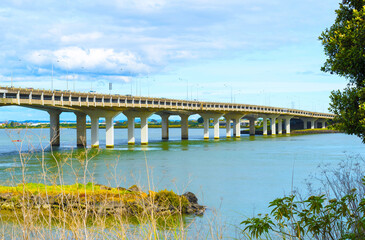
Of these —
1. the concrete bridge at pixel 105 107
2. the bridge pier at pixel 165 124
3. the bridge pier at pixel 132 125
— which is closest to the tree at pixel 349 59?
the concrete bridge at pixel 105 107

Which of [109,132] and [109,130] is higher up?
[109,130]

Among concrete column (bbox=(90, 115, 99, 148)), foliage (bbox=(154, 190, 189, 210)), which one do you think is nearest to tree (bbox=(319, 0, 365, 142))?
foliage (bbox=(154, 190, 189, 210))

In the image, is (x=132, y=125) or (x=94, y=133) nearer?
(x=94, y=133)

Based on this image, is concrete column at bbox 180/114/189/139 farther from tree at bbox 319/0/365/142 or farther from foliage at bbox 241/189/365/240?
foliage at bbox 241/189/365/240

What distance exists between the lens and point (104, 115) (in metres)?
95.5

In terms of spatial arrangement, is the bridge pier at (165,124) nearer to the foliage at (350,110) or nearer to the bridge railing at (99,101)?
the bridge railing at (99,101)

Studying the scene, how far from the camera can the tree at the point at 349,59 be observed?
1622 cm

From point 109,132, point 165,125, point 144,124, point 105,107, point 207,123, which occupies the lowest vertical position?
point 109,132

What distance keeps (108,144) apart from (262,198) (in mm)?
67654

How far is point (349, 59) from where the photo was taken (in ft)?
54.4

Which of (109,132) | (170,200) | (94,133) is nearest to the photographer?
(170,200)

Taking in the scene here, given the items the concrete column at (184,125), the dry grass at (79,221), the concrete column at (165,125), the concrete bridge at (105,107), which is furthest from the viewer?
the concrete column at (184,125)

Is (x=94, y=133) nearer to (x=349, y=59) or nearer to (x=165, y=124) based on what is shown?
(x=165, y=124)

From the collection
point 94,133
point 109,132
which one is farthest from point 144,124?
point 94,133
